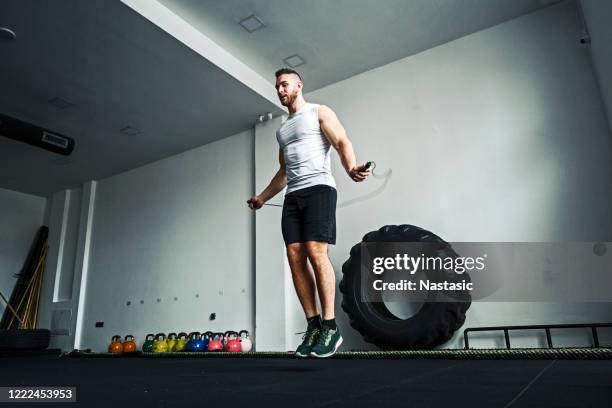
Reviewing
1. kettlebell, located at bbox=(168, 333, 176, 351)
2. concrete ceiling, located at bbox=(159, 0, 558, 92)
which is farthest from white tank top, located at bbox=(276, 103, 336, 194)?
kettlebell, located at bbox=(168, 333, 176, 351)

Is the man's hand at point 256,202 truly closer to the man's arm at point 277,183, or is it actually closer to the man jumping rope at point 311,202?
the man's arm at point 277,183

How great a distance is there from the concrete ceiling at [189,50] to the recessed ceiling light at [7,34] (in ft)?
0.18

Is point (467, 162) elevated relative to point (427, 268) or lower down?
elevated

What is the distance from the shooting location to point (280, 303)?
4.15m

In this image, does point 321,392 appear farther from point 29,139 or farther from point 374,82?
point 29,139

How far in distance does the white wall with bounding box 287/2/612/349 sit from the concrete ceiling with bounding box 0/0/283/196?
1404 millimetres

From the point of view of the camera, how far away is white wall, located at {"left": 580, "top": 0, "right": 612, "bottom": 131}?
7.47 ft

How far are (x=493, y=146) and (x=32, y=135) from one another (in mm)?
3886

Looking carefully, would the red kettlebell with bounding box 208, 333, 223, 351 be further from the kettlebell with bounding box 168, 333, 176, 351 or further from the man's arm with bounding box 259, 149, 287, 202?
the man's arm with bounding box 259, 149, 287, 202

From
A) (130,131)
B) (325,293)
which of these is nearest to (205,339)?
(130,131)

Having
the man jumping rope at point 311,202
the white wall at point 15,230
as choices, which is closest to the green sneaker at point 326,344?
the man jumping rope at point 311,202

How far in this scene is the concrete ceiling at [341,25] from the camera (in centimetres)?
343

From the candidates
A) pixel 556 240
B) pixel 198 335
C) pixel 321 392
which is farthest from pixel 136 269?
pixel 321 392

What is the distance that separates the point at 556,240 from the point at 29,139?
4299 mm
